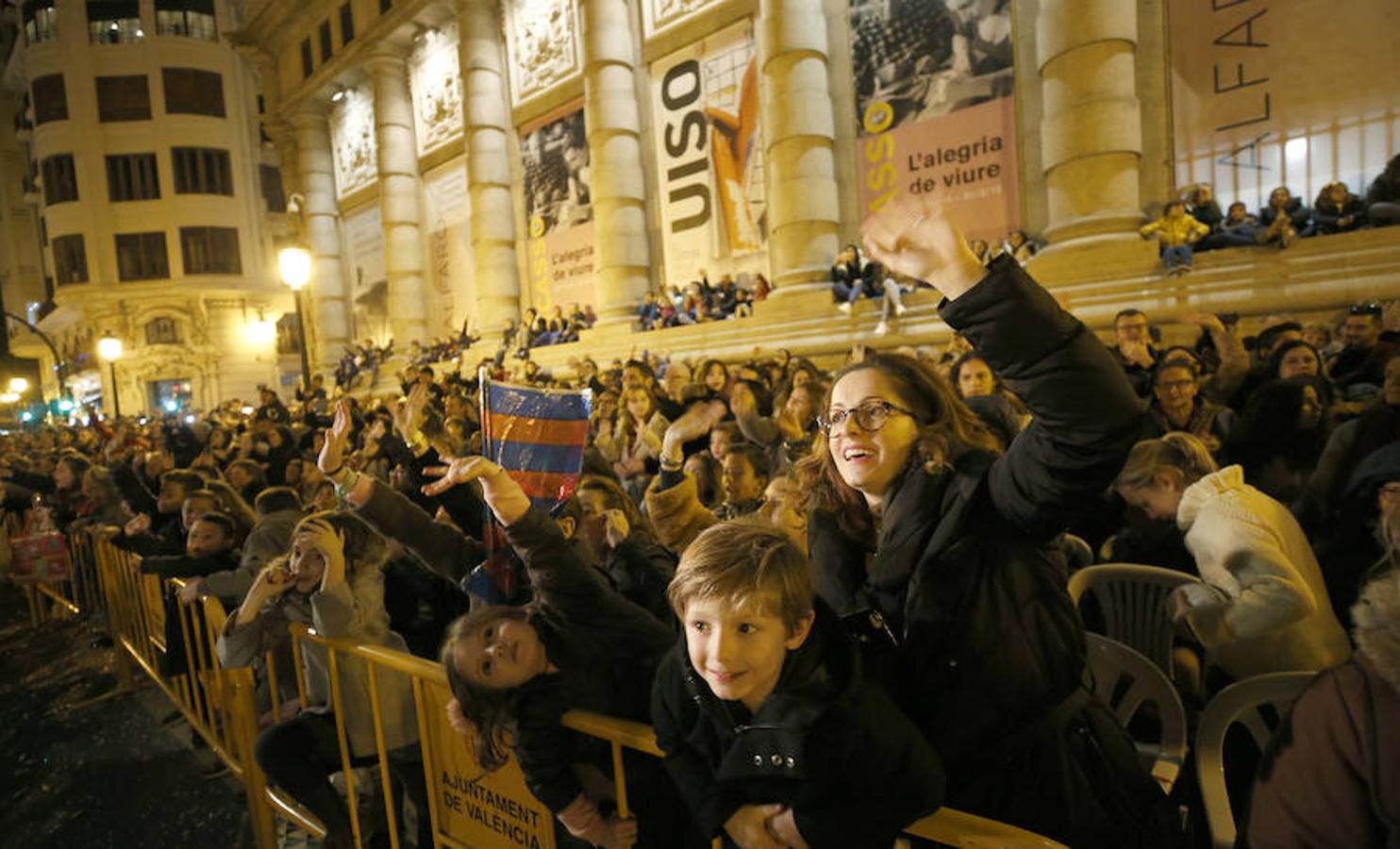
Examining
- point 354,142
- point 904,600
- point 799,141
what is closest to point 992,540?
point 904,600

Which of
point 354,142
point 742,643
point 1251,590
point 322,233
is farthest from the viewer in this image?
point 322,233

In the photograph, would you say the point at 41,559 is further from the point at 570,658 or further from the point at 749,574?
the point at 749,574

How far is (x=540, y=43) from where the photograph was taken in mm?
18844

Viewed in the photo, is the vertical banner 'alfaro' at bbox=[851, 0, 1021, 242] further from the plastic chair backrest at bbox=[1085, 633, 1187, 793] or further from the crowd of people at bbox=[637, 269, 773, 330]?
the plastic chair backrest at bbox=[1085, 633, 1187, 793]

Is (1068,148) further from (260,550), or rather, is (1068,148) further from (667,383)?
(260,550)

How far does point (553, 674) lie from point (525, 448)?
95 cm

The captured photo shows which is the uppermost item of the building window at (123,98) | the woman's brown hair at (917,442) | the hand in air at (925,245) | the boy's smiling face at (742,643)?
the building window at (123,98)

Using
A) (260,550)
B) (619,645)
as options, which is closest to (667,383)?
(260,550)

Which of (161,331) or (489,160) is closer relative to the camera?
(489,160)

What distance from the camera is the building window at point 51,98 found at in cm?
3338

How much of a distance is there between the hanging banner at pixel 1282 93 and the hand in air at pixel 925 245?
12056 millimetres

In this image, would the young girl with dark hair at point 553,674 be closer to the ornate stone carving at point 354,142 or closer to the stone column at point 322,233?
the ornate stone carving at point 354,142

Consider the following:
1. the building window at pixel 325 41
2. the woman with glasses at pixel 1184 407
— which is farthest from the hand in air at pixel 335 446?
the building window at pixel 325 41

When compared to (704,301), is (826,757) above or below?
below
